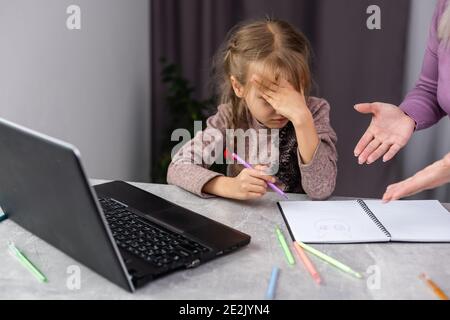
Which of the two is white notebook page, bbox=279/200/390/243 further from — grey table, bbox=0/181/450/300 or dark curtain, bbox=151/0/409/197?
dark curtain, bbox=151/0/409/197

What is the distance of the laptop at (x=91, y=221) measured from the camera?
2.33 ft

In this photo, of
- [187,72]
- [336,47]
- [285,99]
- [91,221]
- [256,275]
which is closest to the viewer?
[91,221]

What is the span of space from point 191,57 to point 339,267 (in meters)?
1.71

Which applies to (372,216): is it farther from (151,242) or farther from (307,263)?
(151,242)

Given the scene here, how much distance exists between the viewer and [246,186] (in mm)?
1108

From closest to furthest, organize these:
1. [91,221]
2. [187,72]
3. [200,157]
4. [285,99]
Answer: [91,221]
[285,99]
[200,157]
[187,72]

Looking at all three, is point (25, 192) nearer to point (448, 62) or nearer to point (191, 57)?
point (448, 62)

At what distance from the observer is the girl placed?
46.6 inches

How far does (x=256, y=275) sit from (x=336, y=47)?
1574 millimetres

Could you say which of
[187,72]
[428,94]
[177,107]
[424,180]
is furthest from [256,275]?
[187,72]

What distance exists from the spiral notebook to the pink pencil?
37 millimetres

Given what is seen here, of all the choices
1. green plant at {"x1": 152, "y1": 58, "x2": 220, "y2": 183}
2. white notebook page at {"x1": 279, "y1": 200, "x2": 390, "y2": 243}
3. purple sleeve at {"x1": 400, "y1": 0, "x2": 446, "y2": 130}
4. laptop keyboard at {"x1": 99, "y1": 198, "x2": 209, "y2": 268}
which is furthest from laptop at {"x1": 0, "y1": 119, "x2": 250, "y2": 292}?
green plant at {"x1": 152, "y1": 58, "x2": 220, "y2": 183}

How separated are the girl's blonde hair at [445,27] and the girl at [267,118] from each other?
311 millimetres

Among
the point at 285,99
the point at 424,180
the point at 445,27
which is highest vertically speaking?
the point at 445,27
